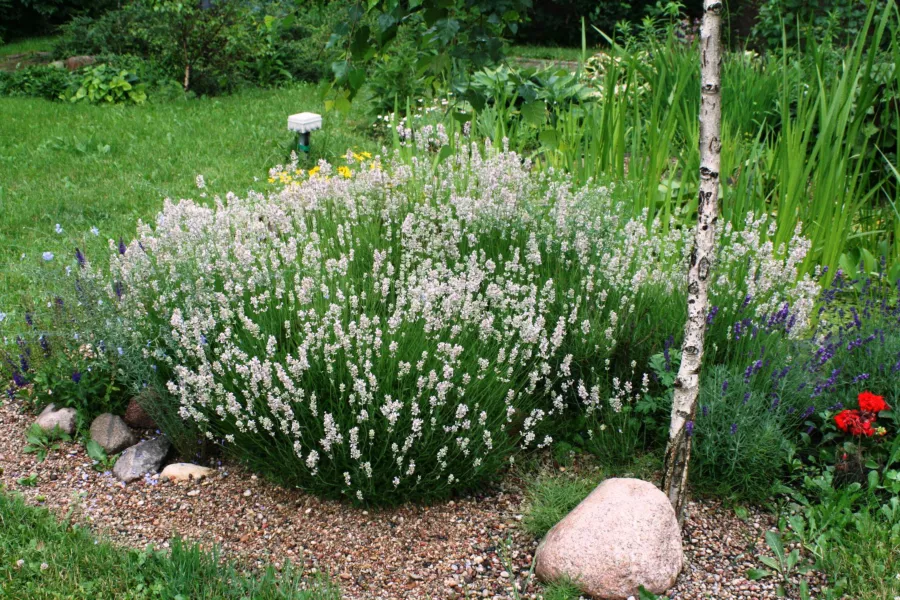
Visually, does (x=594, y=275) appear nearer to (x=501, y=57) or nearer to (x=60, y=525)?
(x=501, y=57)

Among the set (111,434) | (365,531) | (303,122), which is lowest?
(365,531)

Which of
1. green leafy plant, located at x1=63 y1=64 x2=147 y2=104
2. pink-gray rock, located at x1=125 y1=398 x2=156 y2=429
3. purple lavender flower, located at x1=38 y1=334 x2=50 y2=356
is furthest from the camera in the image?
green leafy plant, located at x1=63 y1=64 x2=147 y2=104

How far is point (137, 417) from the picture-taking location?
3.64 meters

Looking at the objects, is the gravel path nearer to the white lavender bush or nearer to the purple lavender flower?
the white lavender bush

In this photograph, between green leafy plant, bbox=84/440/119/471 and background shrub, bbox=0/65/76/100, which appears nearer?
green leafy plant, bbox=84/440/119/471

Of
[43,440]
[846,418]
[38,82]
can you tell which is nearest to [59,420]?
[43,440]

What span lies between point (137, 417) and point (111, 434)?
0.14 m

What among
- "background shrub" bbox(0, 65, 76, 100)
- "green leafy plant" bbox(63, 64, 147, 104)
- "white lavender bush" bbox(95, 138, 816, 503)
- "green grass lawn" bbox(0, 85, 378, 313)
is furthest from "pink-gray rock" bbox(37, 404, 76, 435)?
"background shrub" bbox(0, 65, 76, 100)

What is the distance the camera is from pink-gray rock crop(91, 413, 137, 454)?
3512 mm

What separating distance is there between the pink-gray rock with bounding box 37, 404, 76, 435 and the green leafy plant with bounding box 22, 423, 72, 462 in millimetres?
19

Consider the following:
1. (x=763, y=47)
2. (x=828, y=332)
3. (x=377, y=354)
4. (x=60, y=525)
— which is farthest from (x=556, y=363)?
(x=763, y=47)

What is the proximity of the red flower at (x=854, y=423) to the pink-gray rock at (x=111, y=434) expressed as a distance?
117 inches

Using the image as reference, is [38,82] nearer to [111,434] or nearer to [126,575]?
[111,434]

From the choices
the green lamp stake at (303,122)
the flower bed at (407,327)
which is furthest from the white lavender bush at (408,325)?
the green lamp stake at (303,122)
